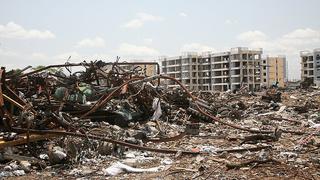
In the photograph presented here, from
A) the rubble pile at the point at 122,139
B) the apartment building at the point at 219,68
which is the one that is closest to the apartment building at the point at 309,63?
the apartment building at the point at 219,68

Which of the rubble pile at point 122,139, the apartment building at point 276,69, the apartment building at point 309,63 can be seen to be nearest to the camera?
the rubble pile at point 122,139

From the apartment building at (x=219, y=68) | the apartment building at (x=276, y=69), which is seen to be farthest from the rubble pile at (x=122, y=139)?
the apartment building at (x=276, y=69)

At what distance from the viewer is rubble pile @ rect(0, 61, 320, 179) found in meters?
5.88

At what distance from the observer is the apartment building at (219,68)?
97750 mm

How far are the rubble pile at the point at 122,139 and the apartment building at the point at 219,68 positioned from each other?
265ft

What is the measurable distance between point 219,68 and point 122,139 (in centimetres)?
9801

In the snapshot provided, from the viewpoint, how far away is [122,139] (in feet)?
25.2

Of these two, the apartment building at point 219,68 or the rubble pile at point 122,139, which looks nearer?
the rubble pile at point 122,139

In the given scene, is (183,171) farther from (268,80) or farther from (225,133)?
(268,80)

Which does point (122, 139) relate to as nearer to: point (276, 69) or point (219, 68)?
point (219, 68)

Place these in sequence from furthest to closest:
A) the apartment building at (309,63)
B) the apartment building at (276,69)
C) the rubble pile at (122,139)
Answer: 1. the apartment building at (276,69)
2. the apartment building at (309,63)
3. the rubble pile at (122,139)

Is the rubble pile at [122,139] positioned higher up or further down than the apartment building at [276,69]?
further down

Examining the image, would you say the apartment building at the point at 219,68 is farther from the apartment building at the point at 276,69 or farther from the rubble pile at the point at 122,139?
the rubble pile at the point at 122,139

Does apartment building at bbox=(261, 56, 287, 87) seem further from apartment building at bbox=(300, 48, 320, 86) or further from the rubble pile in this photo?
the rubble pile
